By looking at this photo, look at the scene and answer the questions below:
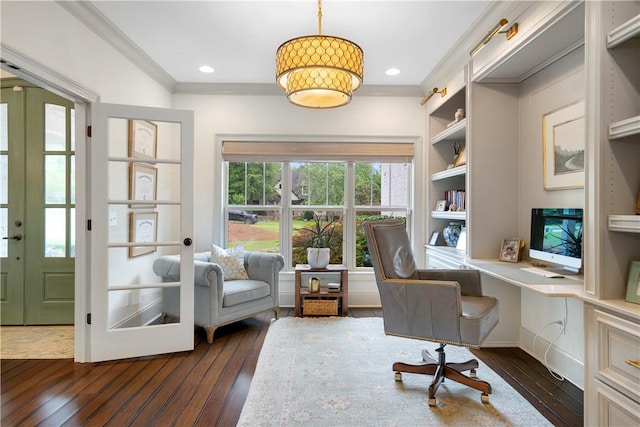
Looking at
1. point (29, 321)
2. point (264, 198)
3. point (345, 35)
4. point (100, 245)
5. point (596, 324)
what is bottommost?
point (29, 321)

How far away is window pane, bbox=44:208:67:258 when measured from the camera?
3506 mm

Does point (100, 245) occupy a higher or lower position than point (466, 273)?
higher

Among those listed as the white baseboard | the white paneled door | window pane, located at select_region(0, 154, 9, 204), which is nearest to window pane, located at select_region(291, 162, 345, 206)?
the white paneled door

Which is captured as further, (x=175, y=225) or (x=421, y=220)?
(x=421, y=220)

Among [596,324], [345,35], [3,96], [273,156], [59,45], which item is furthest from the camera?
[273,156]

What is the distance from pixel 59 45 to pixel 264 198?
2.44m

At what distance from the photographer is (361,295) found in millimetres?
4223

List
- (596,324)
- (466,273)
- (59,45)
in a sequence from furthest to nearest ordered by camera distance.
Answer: (466,273)
(59,45)
(596,324)

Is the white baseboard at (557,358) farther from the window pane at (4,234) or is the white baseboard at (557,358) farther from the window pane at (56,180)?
Result: the window pane at (4,234)

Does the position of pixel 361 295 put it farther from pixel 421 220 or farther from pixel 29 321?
pixel 29 321

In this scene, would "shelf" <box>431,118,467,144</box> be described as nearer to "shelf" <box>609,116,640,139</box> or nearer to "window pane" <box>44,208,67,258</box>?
"shelf" <box>609,116,640,139</box>

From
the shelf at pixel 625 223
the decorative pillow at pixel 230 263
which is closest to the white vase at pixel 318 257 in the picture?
the decorative pillow at pixel 230 263

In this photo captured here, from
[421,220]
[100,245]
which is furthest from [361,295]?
[100,245]

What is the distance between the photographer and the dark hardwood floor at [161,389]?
1.96 m
